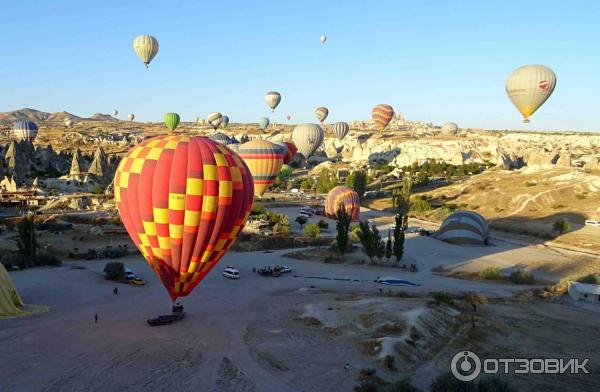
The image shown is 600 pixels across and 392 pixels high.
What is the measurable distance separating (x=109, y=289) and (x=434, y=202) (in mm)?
55304

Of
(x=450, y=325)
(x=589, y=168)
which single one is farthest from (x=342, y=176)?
(x=450, y=325)

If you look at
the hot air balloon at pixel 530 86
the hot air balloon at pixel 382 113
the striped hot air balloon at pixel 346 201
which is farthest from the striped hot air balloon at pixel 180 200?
the hot air balloon at pixel 382 113

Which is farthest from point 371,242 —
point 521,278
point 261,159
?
point 261,159

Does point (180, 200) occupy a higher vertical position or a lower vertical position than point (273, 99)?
lower

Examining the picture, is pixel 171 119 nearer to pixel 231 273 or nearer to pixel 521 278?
pixel 231 273

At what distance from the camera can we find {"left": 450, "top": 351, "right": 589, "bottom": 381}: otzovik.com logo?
18453 mm

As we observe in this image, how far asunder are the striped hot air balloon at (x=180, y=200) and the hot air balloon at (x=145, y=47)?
6672 centimetres

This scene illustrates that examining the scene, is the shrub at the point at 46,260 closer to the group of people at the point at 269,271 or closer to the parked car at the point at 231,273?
the parked car at the point at 231,273

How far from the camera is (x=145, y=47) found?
267ft

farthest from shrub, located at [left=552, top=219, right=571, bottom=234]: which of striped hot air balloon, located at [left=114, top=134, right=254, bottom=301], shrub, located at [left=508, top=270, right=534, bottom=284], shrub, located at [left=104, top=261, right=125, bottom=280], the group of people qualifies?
shrub, located at [left=104, top=261, right=125, bottom=280]

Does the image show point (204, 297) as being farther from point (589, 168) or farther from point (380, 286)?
point (589, 168)

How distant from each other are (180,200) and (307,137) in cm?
8179

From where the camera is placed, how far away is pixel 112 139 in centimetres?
15925

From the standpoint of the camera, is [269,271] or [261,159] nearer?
[269,271]
